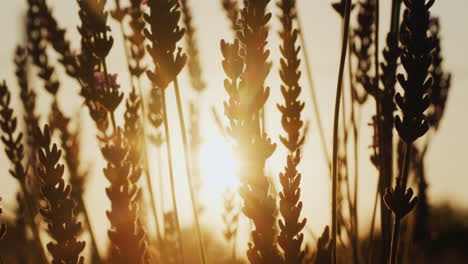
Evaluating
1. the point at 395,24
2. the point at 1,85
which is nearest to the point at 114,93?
the point at 1,85

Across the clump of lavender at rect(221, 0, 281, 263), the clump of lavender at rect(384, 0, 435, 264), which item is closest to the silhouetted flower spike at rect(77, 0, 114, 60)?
the clump of lavender at rect(221, 0, 281, 263)

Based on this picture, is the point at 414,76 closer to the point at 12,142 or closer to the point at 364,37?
the point at 364,37

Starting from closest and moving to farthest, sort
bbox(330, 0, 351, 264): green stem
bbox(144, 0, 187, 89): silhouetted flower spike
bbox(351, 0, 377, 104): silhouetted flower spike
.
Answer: bbox(330, 0, 351, 264): green stem < bbox(144, 0, 187, 89): silhouetted flower spike < bbox(351, 0, 377, 104): silhouetted flower spike

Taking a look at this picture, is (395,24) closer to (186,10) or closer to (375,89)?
(375,89)

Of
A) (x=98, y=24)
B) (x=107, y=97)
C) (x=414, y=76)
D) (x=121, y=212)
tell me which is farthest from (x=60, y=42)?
(x=414, y=76)

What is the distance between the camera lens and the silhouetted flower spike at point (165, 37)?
5.12 ft

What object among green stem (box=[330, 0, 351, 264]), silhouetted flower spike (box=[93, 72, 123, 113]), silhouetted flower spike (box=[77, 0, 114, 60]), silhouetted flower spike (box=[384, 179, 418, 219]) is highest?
silhouetted flower spike (box=[77, 0, 114, 60])

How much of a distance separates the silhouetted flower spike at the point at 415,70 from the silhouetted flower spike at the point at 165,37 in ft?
Result: 2.24

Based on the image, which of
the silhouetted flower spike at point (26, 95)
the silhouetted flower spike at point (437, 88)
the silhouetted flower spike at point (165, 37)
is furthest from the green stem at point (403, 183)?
the silhouetted flower spike at point (26, 95)

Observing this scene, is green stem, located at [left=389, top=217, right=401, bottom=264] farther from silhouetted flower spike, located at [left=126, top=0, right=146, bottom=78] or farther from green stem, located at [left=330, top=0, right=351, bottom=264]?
silhouetted flower spike, located at [left=126, top=0, right=146, bottom=78]

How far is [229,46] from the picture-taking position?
4.59 ft

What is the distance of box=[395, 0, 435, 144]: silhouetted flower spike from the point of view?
4.70 ft

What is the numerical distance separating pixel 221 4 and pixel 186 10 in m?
0.67

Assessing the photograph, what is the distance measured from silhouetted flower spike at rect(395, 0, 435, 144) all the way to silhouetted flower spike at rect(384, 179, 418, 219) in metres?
0.16
